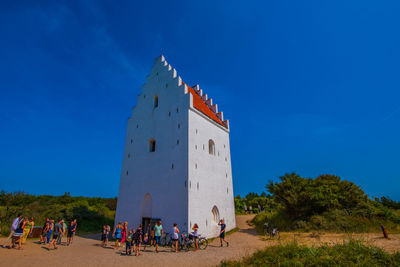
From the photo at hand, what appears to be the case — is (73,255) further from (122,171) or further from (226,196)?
(226,196)

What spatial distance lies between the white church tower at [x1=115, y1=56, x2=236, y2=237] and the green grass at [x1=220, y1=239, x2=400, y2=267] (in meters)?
6.02

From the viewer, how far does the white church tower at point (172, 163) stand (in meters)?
13.0

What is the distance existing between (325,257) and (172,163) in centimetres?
992

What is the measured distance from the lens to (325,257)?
604cm

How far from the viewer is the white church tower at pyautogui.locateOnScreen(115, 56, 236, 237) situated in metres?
13.0

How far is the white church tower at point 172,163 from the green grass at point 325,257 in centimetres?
602

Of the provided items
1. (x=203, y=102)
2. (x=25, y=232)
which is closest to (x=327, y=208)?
(x=203, y=102)

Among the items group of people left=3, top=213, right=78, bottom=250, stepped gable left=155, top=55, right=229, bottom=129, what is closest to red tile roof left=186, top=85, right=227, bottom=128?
stepped gable left=155, top=55, right=229, bottom=129

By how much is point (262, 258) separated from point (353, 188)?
39.7ft

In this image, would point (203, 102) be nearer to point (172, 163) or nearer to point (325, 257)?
point (172, 163)

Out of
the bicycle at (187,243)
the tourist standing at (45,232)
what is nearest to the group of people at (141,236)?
the bicycle at (187,243)

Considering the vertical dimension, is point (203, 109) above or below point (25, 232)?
above

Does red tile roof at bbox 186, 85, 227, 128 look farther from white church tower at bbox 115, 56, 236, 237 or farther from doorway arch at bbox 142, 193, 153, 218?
doorway arch at bbox 142, 193, 153, 218

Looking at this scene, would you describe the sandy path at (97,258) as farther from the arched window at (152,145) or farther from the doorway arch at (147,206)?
the arched window at (152,145)
